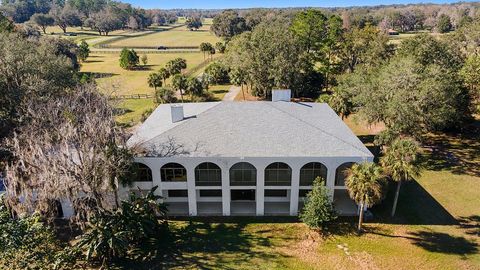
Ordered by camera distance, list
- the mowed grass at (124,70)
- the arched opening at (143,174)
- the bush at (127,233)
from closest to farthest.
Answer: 1. the bush at (127,233)
2. the arched opening at (143,174)
3. the mowed grass at (124,70)

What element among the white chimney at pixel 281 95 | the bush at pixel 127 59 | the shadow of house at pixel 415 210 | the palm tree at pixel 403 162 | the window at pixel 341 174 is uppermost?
the bush at pixel 127 59

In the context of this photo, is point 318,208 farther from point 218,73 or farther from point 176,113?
point 218,73

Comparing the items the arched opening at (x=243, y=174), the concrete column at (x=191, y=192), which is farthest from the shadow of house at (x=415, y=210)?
the concrete column at (x=191, y=192)

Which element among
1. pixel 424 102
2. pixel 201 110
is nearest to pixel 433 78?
pixel 424 102

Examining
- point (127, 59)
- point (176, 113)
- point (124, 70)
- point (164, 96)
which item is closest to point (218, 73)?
point (164, 96)

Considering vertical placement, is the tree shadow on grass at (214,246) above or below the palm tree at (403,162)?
below

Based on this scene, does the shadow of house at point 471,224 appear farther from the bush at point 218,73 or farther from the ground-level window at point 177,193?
the bush at point 218,73

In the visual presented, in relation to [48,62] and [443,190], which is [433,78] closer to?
[443,190]
